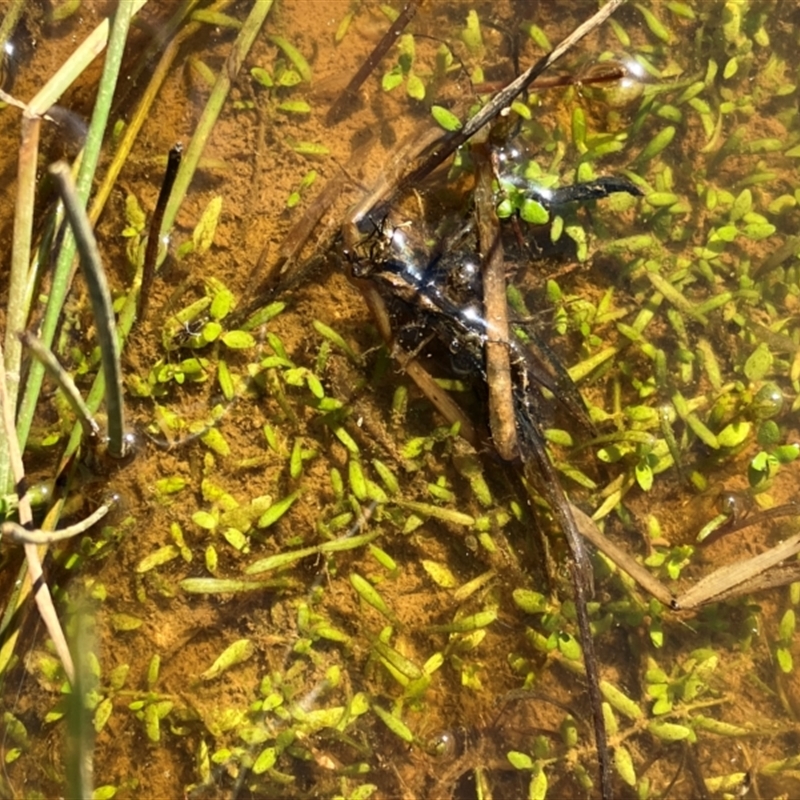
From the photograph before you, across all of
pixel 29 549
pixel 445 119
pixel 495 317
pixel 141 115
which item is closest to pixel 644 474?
pixel 495 317

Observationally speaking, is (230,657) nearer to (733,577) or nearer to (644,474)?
(644,474)

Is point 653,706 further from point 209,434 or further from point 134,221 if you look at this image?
point 134,221

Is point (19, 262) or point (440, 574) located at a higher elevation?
point (19, 262)

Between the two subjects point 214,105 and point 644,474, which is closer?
point 644,474

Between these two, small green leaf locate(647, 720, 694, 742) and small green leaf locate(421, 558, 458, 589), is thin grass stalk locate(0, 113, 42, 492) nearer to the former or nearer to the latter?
small green leaf locate(421, 558, 458, 589)

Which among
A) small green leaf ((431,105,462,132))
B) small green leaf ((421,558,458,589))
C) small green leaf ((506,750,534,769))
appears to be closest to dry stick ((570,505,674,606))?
small green leaf ((421,558,458,589))

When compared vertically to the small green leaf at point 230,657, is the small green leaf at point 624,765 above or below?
below

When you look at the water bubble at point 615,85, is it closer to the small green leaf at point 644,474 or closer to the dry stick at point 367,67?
the dry stick at point 367,67

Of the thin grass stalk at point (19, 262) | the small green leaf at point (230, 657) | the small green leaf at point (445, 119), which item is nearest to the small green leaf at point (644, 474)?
the small green leaf at point (445, 119)
